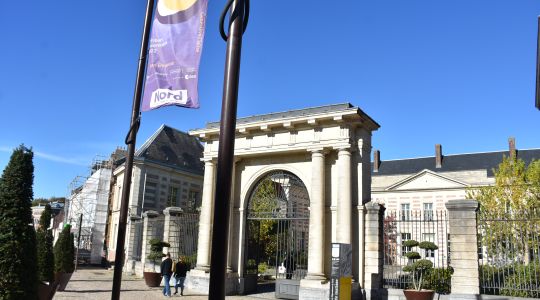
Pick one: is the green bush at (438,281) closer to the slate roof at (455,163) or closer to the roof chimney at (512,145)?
the slate roof at (455,163)

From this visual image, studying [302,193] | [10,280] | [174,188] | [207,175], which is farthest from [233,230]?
[174,188]

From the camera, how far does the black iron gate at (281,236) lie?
1409 cm

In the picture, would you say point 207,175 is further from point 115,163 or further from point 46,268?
point 115,163

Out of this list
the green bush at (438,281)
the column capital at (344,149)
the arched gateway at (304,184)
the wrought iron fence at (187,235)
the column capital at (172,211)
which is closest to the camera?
the green bush at (438,281)

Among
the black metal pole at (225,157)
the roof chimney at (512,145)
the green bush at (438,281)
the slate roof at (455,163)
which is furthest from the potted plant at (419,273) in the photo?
the roof chimney at (512,145)

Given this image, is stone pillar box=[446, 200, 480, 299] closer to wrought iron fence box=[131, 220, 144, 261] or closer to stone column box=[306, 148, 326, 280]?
stone column box=[306, 148, 326, 280]

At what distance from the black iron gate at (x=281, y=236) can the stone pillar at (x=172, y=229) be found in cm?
321

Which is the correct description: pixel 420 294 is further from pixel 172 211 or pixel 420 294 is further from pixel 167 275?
pixel 172 211

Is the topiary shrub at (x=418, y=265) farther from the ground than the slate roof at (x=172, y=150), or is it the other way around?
the slate roof at (x=172, y=150)

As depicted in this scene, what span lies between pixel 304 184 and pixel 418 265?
4.58 m

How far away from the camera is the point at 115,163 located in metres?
29.8

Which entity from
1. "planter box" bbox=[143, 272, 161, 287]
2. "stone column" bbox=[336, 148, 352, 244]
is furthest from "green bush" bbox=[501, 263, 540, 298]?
"planter box" bbox=[143, 272, 161, 287]

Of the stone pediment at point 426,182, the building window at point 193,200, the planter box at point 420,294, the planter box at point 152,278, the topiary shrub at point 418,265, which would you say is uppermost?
the stone pediment at point 426,182

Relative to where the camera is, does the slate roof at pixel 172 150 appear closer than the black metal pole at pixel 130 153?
No
